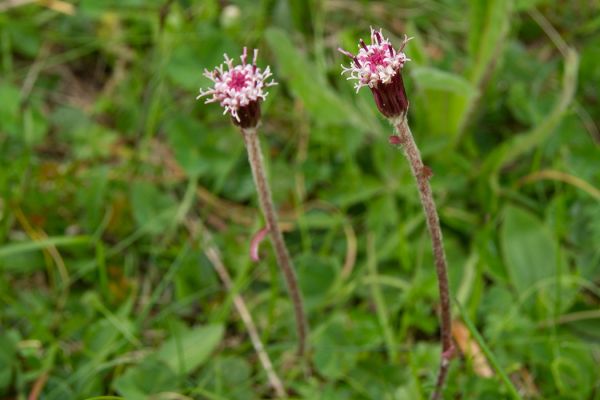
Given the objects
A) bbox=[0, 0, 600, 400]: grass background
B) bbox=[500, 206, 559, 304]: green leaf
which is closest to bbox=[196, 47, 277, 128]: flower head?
bbox=[0, 0, 600, 400]: grass background

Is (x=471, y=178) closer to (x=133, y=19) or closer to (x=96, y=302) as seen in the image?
(x=96, y=302)

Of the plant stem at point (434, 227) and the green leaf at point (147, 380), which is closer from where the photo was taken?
the plant stem at point (434, 227)

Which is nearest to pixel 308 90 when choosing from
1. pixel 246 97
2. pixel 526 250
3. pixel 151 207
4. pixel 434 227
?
pixel 151 207

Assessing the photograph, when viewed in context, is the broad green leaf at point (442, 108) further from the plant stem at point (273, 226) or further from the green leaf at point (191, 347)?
the green leaf at point (191, 347)

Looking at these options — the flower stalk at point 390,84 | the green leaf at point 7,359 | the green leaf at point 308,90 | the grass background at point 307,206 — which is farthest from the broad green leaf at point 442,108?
the green leaf at point 7,359

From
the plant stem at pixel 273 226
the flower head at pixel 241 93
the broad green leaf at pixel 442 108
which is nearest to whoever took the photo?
the flower head at pixel 241 93

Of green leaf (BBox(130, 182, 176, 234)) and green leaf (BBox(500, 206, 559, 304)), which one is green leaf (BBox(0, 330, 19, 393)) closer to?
green leaf (BBox(130, 182, 176, 234))

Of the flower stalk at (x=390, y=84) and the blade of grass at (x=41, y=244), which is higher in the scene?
the flower stalk at (x=390, y=84)
